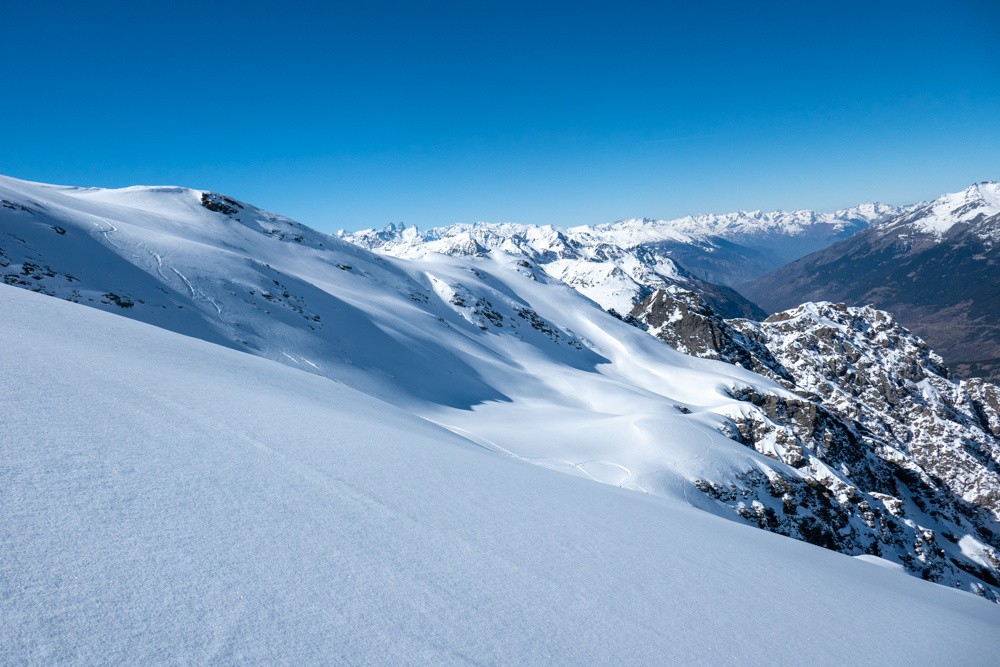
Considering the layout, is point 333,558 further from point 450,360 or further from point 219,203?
point 219,203

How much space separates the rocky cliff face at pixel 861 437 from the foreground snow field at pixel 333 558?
2171cm

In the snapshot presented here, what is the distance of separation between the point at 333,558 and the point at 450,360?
3801 centimetres

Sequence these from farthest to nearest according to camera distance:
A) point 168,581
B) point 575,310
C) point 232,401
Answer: point 575,310
point 232,401
point 168,581

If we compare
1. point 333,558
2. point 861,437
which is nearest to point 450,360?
point 333,558

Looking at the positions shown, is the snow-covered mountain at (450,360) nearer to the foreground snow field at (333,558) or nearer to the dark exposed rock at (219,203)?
the dark exposed rock at (219,203)

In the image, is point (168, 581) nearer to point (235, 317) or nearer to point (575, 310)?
point (235, 317)

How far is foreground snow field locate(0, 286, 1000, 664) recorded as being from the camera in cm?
300

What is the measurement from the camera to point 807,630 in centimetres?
540

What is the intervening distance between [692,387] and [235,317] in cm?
5527

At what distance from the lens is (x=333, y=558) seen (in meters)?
4.09

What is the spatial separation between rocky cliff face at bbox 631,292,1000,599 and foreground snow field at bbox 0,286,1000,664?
21709mm

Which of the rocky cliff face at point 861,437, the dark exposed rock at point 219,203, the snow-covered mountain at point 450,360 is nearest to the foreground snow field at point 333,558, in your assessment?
the snow-covered mountain at point 450,360

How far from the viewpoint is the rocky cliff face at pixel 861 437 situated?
114 ft

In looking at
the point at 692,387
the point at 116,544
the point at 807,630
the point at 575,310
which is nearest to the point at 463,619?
the point at 116,544
